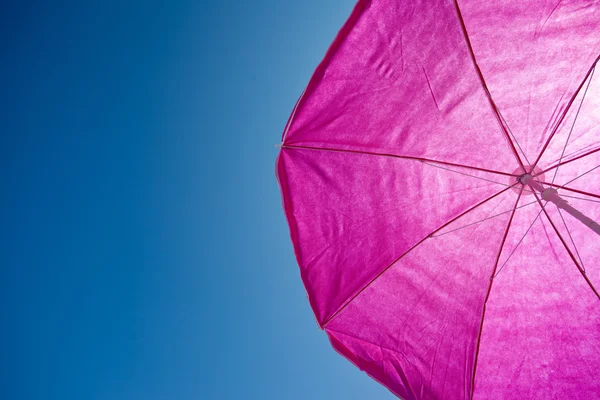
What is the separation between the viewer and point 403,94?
1.95 meters

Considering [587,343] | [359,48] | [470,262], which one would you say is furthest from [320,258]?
[587,343]

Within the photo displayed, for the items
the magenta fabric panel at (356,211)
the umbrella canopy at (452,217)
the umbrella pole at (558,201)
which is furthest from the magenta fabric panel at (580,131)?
Result: the magenta fabric panel at (356,211)

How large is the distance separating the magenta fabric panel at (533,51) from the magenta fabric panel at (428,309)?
0.60m

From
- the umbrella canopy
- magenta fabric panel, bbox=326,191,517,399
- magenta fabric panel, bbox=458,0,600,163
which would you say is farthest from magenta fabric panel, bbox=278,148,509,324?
magenta fabric panel, bbox=458,0,600,163

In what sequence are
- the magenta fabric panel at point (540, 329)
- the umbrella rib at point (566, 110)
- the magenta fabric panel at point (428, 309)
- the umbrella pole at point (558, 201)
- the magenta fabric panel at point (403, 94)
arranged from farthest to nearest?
the magenta fabric panel at point (428, 309) → the magenta fabric panel at point (540, 329) → the umbrella rib at point (566, 110) → the magenta fabric panel at point (403, 94) → the umbrella pole at point (558, 201)

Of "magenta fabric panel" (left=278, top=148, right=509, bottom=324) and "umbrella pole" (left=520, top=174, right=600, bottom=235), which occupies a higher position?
"magenta fabric panel" (left=278, top=148, right=509, bottom=324)

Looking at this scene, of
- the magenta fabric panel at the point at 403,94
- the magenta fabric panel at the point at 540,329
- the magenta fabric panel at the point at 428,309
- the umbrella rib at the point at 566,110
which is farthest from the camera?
the magenta fabric panel at the point at 428,309

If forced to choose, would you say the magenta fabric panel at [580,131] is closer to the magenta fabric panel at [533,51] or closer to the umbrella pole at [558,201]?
the magenta fabric panel at [533,51]

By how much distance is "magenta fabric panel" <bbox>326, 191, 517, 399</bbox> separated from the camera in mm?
2219

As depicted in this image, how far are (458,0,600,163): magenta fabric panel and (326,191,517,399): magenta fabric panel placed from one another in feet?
1.98

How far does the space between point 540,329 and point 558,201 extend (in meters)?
0.85

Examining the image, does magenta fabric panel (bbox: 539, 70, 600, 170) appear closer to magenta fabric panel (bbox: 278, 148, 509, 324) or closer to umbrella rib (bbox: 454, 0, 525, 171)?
umbrella rib (bbox: 454, 0, 525, 171)

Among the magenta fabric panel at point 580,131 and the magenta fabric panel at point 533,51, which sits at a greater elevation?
the magenta fabric panel at point 533,51

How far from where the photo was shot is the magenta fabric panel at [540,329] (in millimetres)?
2084
